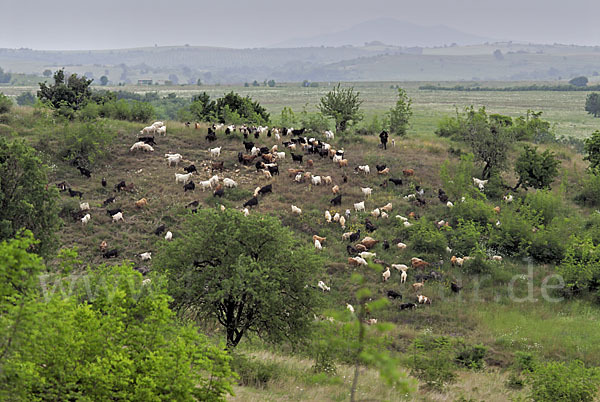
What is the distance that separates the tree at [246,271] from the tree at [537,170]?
1030 inches

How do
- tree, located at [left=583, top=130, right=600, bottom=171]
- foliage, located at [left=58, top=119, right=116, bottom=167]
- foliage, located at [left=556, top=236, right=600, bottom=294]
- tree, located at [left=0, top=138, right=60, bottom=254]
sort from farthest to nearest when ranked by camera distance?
tree, located at [left=583, top=130, right=600, bottom=171], foliage, located at [left=58, top=119, right=116, bottom=167], foliage, located at [left=556, top=236, right=600, bottom=294], tree, located at [left=0, top=138, right=60, bottom=254]

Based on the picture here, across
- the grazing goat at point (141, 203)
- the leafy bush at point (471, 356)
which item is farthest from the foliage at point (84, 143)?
the leafy bush at point (471, 356)

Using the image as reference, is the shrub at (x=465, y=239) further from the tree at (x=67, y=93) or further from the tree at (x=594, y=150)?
the tree at (x=67, y=93)

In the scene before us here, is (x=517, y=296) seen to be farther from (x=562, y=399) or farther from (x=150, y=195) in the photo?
(x=150, y=195)

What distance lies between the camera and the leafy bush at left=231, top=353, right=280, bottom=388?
15446 millimetres

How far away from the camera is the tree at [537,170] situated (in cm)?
3675

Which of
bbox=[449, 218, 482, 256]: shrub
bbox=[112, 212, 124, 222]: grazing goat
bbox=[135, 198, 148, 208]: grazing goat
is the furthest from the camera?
bbox=[135, 198, 148, 208]: grazing goat

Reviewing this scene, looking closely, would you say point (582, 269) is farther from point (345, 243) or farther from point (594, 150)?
point (594, 150)

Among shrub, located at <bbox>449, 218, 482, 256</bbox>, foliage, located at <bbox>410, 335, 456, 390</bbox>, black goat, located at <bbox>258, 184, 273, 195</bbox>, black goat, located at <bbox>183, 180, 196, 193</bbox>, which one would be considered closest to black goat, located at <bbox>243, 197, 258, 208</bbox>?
black goat, located at <bbox>258, 184, 273, 195</bbox>

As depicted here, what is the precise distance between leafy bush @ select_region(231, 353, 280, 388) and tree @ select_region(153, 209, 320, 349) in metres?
0.81

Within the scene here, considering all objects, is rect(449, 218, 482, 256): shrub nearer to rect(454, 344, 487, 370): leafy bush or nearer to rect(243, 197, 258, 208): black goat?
rect(454, 344, 487, 370): leafy bush

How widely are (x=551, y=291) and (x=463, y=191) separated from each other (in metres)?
10.0

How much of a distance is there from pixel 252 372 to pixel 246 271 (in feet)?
11.0

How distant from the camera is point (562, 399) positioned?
44.4 feet
